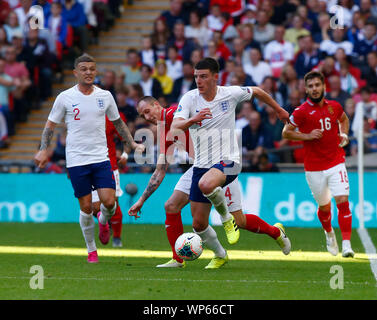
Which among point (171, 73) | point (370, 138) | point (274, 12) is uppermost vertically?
point (274, 12)

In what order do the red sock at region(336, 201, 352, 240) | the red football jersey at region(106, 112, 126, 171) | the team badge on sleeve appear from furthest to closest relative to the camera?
the red football jersey at region(106, 112, 126, 171) → the red sock at region(336, 201, 352, 240) → the team badge on sleeve

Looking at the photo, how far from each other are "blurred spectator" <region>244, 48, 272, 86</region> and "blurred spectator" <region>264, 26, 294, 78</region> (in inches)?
11.7

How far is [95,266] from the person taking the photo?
9789 millimetres

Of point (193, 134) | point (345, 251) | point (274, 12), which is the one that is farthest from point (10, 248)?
point (274, 12)

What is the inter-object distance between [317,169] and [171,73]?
9.17 meters

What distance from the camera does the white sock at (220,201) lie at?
352 inches

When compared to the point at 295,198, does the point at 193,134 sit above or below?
above

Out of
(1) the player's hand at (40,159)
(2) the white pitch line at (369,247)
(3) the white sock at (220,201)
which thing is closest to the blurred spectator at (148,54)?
(2) the white pitch line at (369,247)

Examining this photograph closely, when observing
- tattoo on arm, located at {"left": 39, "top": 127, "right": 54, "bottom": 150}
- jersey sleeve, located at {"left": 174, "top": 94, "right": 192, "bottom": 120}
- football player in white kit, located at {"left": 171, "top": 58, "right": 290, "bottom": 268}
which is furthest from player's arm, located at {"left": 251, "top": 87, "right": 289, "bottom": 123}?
tattoo on arm, located at {"left": 39, "top": 127, "right": 54, "bottom": 150}

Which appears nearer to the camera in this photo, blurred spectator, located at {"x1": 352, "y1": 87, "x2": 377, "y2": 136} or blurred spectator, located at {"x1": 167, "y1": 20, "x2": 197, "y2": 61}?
blurred spectator, located at {"x1": 352, "y1": 87, "x2": 377, "y2": 136}

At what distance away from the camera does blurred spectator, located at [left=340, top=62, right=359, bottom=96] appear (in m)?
18.0

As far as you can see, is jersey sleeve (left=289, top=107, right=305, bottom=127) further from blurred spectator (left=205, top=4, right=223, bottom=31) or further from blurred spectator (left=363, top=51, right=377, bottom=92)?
blurred spectator (left=205, top=4, right=223, bottom=31)
